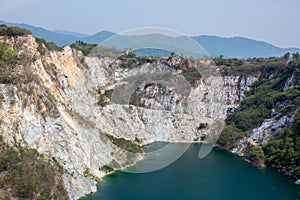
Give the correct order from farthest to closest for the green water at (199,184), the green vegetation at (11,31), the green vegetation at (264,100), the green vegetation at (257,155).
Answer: the green vegetation at (264,100)
the green vegetation at (257,155)
the green vegetation at (11,31)
the green water at (199,184)

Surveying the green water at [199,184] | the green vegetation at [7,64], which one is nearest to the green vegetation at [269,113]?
the green water at [199,184]

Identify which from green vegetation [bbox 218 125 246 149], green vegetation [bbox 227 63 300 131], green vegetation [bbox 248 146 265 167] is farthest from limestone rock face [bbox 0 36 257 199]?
green vegetation [bbox 248 146 265 167]

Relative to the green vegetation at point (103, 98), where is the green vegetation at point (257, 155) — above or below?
below

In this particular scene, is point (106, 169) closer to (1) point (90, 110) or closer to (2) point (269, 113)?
(1) point (90, 110)

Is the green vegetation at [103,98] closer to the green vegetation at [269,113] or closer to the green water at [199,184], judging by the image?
the green water at [199,184]

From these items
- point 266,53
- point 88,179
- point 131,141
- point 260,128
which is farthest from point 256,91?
point 266,53

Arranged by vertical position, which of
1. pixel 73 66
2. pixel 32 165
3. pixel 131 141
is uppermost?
pixel 73 66

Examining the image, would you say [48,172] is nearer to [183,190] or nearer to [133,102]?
[183,190]

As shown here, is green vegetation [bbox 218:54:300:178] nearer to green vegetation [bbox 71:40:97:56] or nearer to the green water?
the green water
